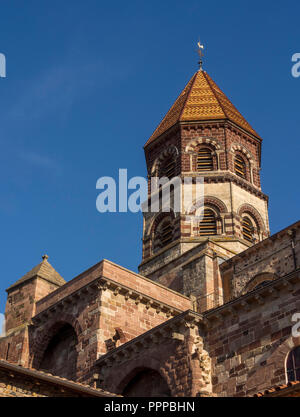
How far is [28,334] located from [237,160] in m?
13.7

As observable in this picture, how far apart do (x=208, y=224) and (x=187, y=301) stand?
17.9ft

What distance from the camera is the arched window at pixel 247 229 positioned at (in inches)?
1168

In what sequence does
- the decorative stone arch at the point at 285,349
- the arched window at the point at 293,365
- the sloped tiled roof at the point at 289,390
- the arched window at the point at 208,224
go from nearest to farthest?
the sloped tiled roof at the point at 289,390, the arched window at the point at 293,365, the decorative stone arch at the point at 285,349, the arched window at the point at 208,224

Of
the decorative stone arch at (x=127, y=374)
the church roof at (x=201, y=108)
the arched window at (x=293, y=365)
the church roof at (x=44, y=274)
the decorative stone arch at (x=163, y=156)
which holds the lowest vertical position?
the arched window at (x=293, y=365)

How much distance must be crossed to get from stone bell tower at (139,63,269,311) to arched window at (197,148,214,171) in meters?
0.05

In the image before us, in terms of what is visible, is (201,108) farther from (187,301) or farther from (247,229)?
(187,301)

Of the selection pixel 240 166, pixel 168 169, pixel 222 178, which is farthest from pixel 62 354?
pixel 240 166

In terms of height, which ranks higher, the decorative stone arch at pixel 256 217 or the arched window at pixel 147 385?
the decorative stone arch at pixel 256 217

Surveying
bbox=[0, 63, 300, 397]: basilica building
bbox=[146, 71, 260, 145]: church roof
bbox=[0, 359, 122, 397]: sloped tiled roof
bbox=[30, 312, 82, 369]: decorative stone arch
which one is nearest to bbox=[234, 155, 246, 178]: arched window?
bbox=[0, 63, 300, 397]: basilica building

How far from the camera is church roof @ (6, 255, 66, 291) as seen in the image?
86.8ft

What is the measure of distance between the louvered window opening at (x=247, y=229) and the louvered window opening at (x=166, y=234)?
11.1ft

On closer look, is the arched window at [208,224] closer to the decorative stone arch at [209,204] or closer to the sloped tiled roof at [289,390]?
the decorative stone arch at [209,204]

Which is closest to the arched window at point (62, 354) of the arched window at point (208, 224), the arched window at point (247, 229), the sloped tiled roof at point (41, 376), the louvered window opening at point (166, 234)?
the louvered window opening at point (166, 234)

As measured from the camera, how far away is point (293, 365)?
16.0 m
